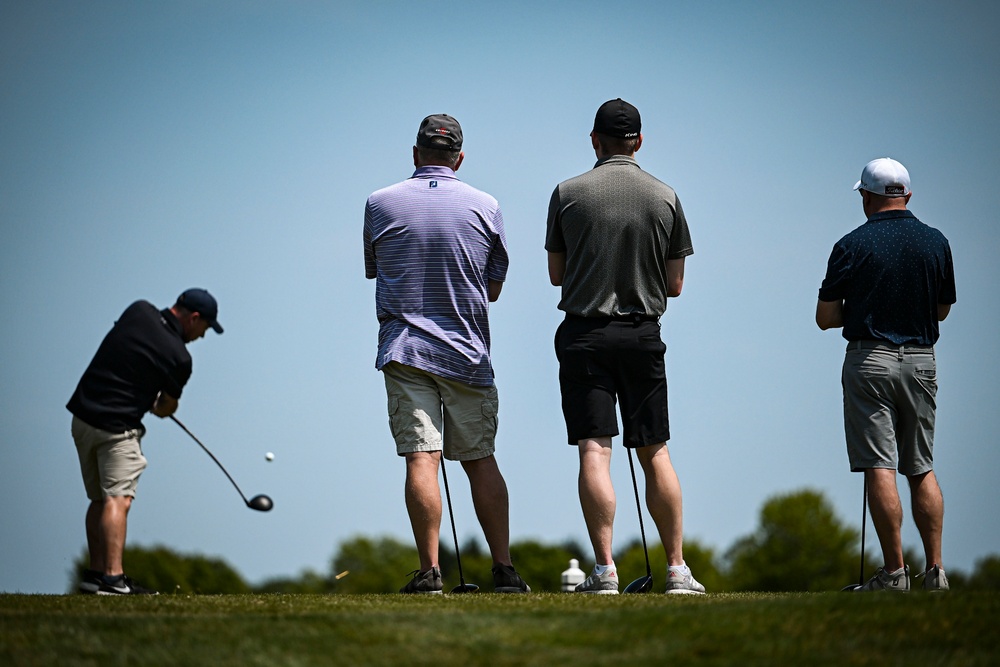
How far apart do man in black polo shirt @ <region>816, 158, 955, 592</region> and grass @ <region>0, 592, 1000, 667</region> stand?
66.8 inches

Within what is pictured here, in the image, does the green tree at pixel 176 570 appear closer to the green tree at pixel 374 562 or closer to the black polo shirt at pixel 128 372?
the green tree at pixel 374 562

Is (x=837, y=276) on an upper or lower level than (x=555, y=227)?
lower

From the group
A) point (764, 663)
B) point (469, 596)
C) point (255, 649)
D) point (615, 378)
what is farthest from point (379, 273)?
point (764, 663)

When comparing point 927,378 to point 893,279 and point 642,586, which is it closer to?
point 893,279

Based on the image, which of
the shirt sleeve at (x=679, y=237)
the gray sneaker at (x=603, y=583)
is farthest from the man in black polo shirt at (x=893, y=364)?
the gray sneaker at (x=603, y=583)

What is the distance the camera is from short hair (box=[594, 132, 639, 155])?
6742 millimetres

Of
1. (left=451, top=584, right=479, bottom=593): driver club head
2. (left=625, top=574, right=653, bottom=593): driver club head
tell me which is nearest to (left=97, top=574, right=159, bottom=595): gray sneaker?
(left=451, top=584, right=479, bottom=593): driver club head

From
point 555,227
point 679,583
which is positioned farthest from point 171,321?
point 679,583

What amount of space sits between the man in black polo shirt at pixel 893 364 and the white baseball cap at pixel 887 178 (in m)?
0.18

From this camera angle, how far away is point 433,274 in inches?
270

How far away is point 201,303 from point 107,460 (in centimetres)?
102

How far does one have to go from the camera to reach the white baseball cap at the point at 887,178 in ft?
22.7

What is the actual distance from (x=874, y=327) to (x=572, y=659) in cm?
352

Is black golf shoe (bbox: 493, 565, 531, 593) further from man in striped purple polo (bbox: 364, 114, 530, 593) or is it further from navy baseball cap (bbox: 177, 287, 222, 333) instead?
navy baseball cap (bbox: 177, 287, 222, 333)
